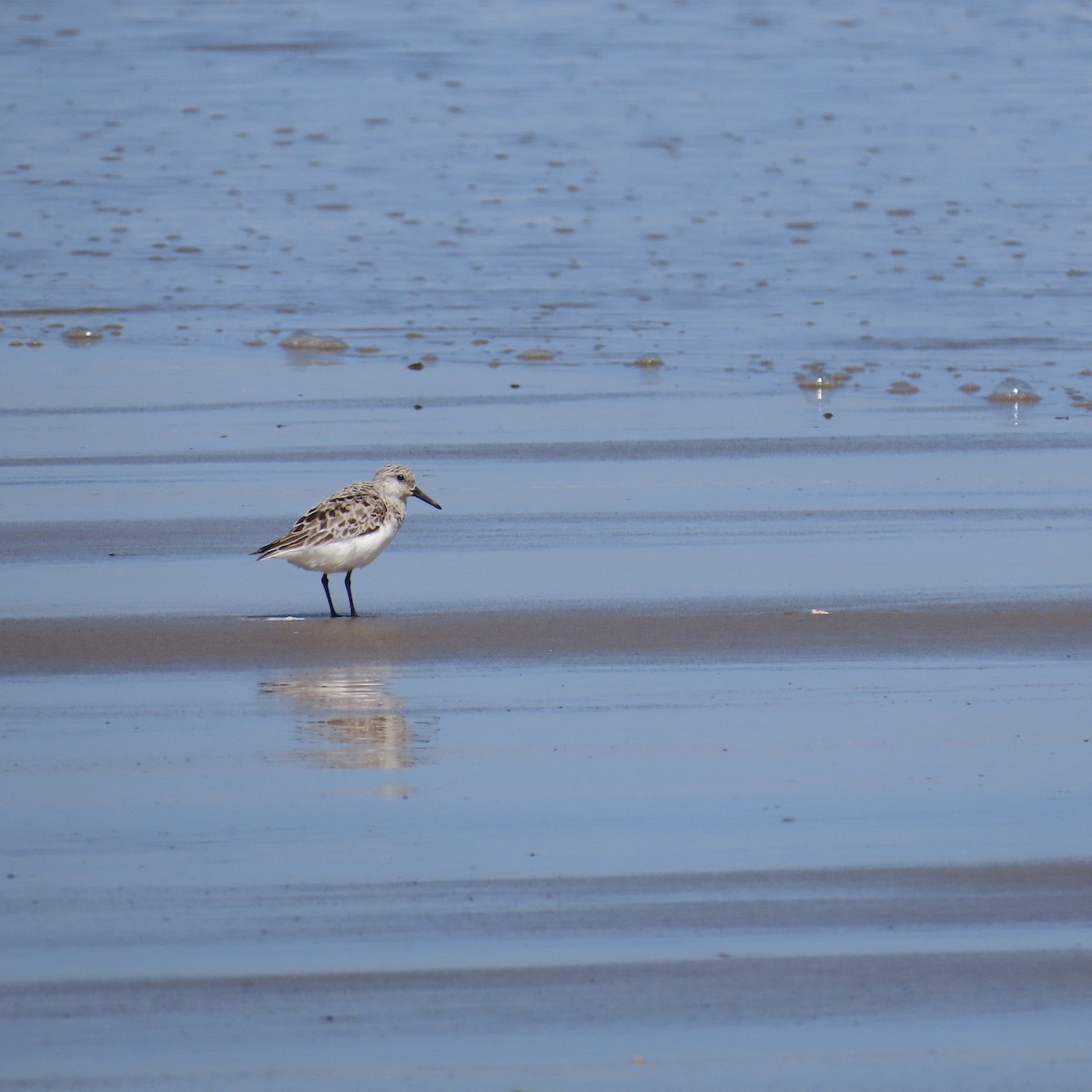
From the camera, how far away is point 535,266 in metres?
17.0

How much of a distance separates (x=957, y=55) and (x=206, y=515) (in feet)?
67.3

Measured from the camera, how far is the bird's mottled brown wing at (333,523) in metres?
8.21

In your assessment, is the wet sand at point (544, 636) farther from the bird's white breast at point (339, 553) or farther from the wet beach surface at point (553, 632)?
the bird's white breast at point (339, 553)

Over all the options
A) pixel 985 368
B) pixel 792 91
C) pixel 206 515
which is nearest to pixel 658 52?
pixel 792 91

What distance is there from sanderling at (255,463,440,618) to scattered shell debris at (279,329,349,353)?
5.70 metres

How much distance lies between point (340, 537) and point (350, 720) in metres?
1.68

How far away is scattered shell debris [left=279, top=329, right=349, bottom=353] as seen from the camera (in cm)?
1414

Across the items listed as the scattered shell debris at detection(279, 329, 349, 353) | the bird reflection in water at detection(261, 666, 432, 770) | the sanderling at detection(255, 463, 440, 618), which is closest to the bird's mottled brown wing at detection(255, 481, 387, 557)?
the sanderling at detection(255, 463, 440, 618)

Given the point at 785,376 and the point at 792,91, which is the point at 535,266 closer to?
the point at 785,376

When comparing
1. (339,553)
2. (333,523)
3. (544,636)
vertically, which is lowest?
(544,636)

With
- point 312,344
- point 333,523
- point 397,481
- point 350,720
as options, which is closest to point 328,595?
point 333,523

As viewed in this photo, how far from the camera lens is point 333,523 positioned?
27.1ft

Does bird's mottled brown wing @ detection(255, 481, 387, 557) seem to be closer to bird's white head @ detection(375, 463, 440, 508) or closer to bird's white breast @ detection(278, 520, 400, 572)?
bird's white breast @ detection(278, 520, 400, 572)

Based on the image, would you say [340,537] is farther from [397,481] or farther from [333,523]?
[397,481]
